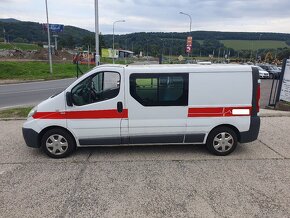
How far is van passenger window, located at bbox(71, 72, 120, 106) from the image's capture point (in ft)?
16.5

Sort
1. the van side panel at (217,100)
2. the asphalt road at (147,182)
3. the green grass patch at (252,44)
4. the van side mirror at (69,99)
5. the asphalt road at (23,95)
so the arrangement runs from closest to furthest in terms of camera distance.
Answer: the asphalt road at (147,182), the van side mirror at (69,99), the van side panel at (217,100), the asphalt road at (23,95), the green grass patch at (252,44)

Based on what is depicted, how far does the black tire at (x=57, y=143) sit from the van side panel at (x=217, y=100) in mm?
2317

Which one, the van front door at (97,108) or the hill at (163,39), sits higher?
the hill at (163,39)

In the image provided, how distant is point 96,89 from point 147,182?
2024mm

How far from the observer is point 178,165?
482 cm

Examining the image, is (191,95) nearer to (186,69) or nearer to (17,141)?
(186,69)

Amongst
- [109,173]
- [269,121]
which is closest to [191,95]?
[109,173]

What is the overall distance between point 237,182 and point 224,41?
117 meters

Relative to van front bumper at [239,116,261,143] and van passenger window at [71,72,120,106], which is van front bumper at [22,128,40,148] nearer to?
van passenger window at [71,72,120,106]

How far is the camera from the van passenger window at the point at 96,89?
5035 millimetres

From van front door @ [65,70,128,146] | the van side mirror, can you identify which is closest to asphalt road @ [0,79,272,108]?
van front door @ [65,70,128,146]

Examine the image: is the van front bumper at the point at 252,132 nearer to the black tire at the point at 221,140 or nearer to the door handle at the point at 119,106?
the black tire at the point at 221,140

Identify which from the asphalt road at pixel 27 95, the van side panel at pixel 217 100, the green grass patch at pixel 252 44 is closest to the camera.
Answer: the van side panel at pixel 217 100

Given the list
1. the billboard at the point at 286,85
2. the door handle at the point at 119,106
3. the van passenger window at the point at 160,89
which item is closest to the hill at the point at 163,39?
the billboard at the point at 286,85
